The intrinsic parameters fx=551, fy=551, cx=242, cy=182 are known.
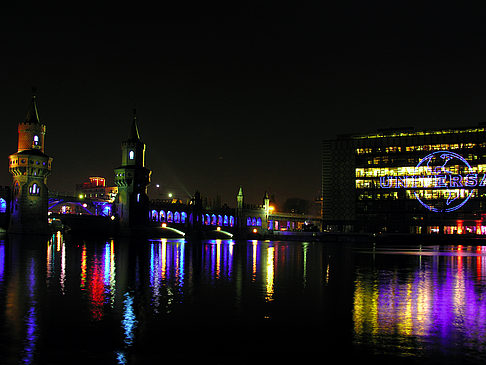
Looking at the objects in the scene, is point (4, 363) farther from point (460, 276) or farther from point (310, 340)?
point (460, 276)

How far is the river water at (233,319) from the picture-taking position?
17094mm

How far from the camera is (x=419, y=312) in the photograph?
24.5 metres

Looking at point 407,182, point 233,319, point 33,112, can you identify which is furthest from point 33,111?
point 233,319

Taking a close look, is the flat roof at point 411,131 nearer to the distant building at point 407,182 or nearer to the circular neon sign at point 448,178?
the distant building at point 407,182

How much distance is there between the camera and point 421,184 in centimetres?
18200

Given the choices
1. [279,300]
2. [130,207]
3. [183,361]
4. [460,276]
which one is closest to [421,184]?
[130,207]

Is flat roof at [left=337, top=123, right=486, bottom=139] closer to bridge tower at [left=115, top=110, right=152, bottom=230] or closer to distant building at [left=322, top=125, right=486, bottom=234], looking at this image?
distant building at [left=322, top=125, right=486, bottom=234]

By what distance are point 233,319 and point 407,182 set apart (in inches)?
6765

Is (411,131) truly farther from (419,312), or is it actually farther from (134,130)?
(419,312)

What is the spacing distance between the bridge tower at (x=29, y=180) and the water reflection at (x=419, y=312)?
109058 millimetres

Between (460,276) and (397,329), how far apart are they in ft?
81.4

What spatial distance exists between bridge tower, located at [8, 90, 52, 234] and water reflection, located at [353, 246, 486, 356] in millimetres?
109058

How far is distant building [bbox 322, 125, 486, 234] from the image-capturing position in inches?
6909

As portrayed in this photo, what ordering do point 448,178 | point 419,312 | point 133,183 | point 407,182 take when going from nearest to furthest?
point 419,312
point 133,183
point 448,178
point 407,182
